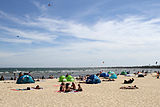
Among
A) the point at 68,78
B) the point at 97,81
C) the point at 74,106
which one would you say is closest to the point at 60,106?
the point at 74,106

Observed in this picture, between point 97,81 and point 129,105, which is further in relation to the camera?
point 97,81

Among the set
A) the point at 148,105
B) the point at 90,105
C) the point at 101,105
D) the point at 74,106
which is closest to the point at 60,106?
the point at 74,106

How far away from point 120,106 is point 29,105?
561 cm

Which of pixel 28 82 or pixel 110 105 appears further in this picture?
pixel 28 82

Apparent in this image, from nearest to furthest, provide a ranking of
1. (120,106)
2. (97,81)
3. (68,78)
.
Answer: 1. (120,106)
2. (97,81)
3. (68,78)

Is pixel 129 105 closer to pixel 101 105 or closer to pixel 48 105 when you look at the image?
pixel 101 105

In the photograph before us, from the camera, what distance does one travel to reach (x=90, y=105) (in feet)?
34.3

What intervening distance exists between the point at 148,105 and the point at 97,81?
548 inches

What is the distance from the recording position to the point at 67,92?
51.8 feet

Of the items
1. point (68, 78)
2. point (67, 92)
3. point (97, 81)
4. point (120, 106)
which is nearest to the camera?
point (120, 106)

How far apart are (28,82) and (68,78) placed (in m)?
6.79

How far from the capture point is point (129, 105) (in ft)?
34.2

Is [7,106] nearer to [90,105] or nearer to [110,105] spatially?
[90,105]

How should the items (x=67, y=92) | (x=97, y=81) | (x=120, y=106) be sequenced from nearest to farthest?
(x=120, y=106) < (x=67, y=92) < (x=97, y=81)
